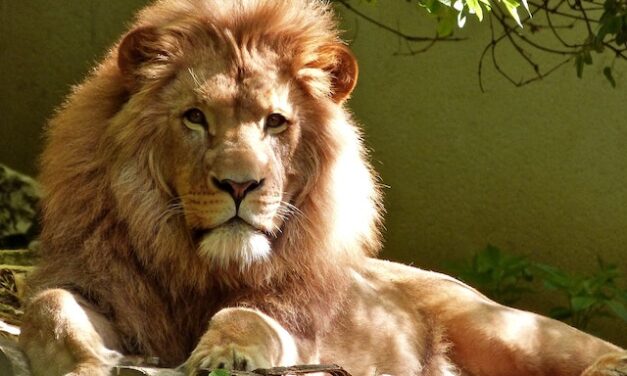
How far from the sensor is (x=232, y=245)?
4270 millimetres

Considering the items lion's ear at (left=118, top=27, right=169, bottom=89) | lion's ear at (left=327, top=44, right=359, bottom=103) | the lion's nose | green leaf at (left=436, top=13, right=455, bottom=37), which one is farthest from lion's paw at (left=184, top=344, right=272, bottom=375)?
green leaf at (left=436, top=13, right=455, bottom=37)

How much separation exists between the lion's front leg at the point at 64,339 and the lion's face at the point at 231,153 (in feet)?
1.58

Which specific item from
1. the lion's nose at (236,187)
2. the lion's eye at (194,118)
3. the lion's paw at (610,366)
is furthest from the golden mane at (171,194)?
the lion's paw at (610,366)

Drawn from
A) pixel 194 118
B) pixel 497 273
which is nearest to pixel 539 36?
pixel 497 273

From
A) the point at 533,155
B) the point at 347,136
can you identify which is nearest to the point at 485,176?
the point at 533,155

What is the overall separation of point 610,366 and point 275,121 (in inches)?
61.6

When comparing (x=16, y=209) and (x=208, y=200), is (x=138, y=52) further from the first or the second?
(x=16, y=209)

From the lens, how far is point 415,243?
274 inches

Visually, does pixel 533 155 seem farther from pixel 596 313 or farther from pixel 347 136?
pixel 347 136

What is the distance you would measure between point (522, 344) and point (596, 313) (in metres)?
1.30

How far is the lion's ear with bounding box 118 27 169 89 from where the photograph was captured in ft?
14.8

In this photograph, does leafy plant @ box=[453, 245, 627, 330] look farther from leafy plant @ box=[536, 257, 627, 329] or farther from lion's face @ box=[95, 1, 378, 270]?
lion's face @ box=[95, 1, 378, 270]

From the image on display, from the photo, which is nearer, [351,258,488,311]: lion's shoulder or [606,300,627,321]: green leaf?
[351,258,488,311]: lion's shoulder

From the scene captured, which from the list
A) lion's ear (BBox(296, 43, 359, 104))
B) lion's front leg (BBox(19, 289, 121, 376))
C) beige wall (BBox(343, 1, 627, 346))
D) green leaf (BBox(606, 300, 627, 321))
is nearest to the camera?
lion's front leg (BBox(19, 289, 121, 376))
